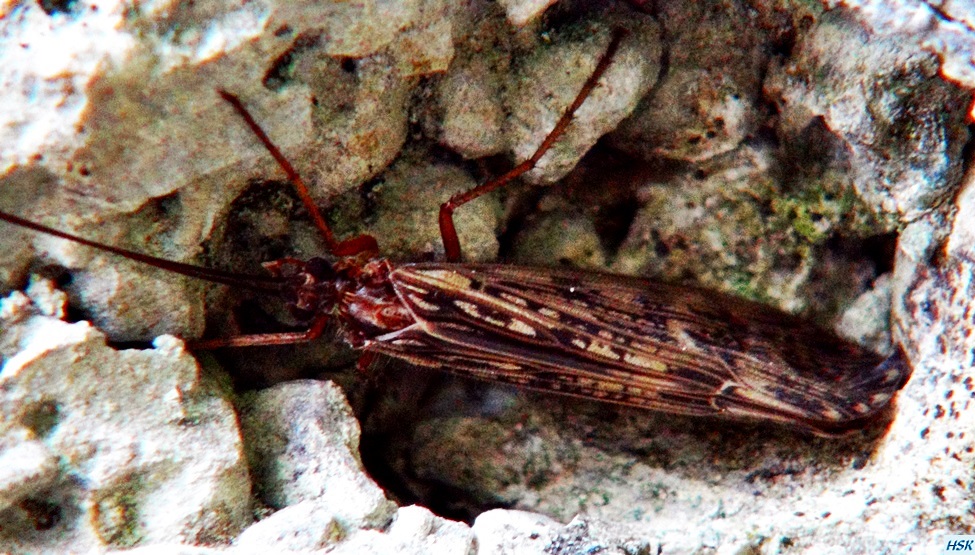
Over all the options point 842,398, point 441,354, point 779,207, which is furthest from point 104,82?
point 842,398

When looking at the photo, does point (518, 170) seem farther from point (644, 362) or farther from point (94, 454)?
point (94, 454)

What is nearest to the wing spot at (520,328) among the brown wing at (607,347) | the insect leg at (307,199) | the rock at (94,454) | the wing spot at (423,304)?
the brown wing at (607,347)

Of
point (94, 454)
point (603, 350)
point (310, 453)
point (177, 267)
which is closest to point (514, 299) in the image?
point (603, 350)

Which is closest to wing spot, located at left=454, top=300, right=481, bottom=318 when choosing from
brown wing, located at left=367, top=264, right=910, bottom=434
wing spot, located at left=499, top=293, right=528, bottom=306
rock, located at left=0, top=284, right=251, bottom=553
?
brown wing, located at left=367, top=264, right=910, bottom=434

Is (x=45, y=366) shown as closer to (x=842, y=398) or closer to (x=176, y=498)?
(x=176, y=498)

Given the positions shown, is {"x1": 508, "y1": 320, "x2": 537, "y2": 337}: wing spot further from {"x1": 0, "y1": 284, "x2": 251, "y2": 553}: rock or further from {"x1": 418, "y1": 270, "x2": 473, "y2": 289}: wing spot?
{"x1": 0, "y1": 284, "x2": 251, "y2": 553}: rock
